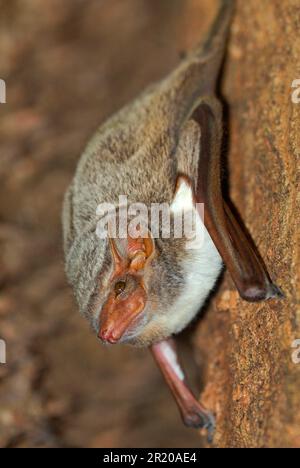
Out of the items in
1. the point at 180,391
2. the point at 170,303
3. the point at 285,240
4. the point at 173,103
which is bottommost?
the point at 180,391

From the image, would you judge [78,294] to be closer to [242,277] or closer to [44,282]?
[242,277]

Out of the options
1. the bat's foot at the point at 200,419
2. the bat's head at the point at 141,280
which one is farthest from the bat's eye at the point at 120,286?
the bat's foot at the point at 200,419

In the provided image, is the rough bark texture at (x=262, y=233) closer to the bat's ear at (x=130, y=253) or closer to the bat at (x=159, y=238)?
the bat at (x=159, y=238)

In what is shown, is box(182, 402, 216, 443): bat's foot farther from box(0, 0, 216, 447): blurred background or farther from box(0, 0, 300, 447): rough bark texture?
box(0, 0, 216, 447): blurred background

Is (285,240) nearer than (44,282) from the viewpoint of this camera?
Yes

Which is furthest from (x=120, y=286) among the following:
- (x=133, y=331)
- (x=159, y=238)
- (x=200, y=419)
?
(x=200, y=419)

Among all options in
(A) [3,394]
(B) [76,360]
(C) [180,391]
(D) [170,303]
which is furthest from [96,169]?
(B) [76,360]
